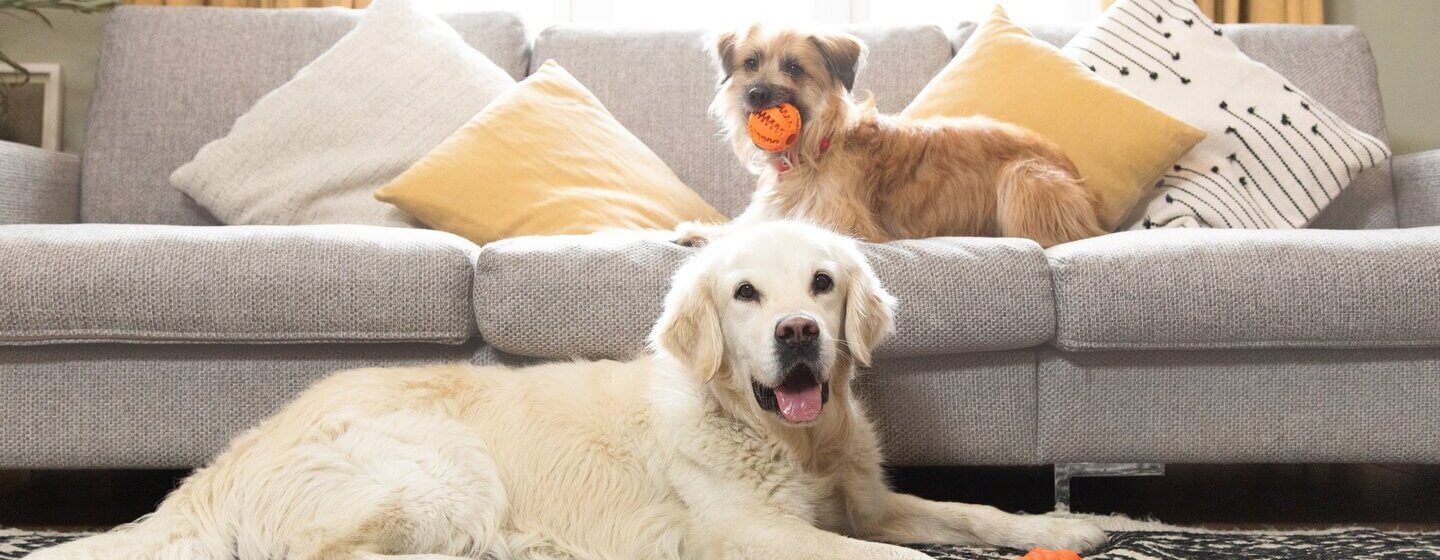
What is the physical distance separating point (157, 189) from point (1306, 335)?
2.80 meters

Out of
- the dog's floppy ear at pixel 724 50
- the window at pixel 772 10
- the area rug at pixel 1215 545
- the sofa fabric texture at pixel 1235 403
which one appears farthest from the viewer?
the window at pixel 772 10

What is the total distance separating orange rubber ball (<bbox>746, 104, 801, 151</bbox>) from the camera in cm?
249

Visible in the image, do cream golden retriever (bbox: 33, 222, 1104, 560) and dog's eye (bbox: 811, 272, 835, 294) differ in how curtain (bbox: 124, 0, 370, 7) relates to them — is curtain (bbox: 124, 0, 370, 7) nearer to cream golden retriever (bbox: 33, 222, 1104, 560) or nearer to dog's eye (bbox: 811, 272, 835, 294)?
cream golden retriever (bbox: 33, 222, 1104, 560)

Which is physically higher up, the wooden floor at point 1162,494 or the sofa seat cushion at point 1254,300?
the sofa seat cushion at point 1254,300

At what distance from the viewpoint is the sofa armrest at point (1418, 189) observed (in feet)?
9.73

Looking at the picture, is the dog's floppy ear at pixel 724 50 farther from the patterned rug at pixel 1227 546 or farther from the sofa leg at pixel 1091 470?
the patterned rug at pixel 1227 546

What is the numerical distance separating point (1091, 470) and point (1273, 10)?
236 centimetres

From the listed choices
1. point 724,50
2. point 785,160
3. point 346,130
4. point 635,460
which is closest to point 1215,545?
point 635,460

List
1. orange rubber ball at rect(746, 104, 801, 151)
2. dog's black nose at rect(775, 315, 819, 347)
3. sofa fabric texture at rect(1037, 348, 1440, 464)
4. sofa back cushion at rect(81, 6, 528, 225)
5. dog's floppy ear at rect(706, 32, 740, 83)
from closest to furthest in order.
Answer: dog's black nose at rect(775, 315, 819, 347)
sofa fabric texture at rect(1037, 348, 1440, 464)
orange rubber ball at rect(746, 104, 801, 151)
dog's floppy ear at rect(706, 32, 740, 83)
sofa back cushion at rect(81, 6, 528, 225)

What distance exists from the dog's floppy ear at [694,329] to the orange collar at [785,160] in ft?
2.80

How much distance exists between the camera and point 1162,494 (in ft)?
8.38

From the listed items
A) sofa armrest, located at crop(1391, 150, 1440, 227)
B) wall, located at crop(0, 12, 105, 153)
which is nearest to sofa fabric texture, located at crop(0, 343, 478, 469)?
wall, located at crop(0, 12, 105, 153)

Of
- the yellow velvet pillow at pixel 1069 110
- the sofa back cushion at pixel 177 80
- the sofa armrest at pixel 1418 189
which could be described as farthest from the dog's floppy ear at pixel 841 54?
the sofa armrest at pixel 1418 189

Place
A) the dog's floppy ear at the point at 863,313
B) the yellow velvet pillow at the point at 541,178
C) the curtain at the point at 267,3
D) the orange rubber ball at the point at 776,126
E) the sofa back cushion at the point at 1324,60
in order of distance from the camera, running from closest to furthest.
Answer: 1. the dog's floppy ear at the point at 863,313
2. the orange rubber ball at the point at 776,126
3. the yellow velvet pillow at the point at 541,178
4. the sofa back cushion at the point at 1324,60
5. the curtain at the point at 267,3
